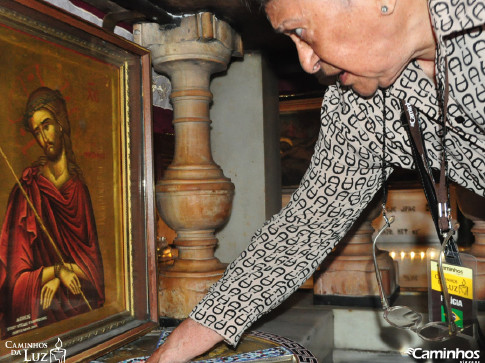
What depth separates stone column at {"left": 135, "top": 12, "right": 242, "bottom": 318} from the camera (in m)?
1.62

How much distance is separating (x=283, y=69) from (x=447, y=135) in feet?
4.70

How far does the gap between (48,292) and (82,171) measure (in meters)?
0.30

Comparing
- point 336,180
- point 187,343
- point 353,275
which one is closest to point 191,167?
point 336,180

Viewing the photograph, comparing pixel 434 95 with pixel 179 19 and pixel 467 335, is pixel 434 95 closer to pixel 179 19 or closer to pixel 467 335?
pixel 467 335

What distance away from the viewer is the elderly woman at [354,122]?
2.71 feet

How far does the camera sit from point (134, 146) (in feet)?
4.46

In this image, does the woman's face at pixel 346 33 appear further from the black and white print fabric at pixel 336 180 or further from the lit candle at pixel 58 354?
the lit candle at pixel 58 354

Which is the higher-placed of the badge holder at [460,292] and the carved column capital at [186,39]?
the carved column capital at [186,39]

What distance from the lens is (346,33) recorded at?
84 cm

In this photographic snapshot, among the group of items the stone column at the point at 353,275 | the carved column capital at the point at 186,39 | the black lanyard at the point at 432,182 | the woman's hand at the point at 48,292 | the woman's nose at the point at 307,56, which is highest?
the carved column capital at the point at 186,39

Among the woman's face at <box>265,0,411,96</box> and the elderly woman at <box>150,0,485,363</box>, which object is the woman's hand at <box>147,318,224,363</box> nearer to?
the elderly woman at <box>150,0,485,363</box>

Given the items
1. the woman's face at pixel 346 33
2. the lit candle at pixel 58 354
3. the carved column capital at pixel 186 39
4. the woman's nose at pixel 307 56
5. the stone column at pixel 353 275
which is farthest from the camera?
the stone column at pixel 353 275

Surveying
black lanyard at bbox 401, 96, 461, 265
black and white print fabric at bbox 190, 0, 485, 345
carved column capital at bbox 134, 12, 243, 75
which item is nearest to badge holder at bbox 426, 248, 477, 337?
black lanyard at bbox 401, 96, 461, 265

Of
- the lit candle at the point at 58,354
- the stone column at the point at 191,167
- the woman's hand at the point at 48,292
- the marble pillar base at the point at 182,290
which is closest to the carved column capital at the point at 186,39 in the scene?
the stone column at the point at 191,167
